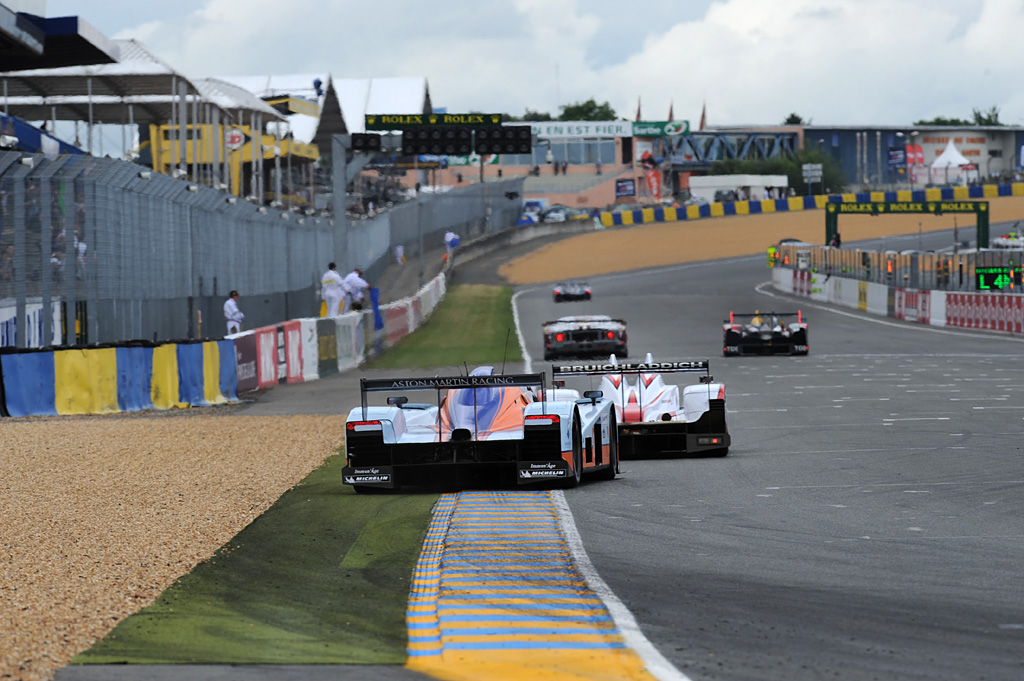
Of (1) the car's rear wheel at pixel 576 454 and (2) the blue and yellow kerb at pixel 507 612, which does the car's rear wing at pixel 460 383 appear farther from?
(2) the blue and yellow kerb at pixel 507 612

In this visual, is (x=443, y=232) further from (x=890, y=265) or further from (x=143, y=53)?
(x=143, y=53)

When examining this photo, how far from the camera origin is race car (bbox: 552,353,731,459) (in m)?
15.6

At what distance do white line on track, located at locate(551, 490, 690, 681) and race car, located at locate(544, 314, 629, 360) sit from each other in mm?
22351

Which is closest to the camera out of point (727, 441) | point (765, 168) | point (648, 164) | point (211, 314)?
point (727, 441)

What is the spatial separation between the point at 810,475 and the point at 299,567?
20.8 feet

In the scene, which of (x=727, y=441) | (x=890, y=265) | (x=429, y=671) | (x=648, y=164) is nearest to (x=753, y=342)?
(x=727, y=441)

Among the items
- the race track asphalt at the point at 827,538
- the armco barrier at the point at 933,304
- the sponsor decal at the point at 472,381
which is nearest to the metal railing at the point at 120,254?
the race track asphalt at the point at 827,538

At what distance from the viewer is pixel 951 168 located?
130750 mm

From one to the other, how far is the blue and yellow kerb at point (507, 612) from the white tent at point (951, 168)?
107209 mm

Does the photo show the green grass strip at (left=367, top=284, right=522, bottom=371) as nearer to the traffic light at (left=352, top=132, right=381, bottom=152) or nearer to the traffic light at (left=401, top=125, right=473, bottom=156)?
the traffic light at (left=401, top=125, right=473, bottom=156)

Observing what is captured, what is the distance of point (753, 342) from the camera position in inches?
1303

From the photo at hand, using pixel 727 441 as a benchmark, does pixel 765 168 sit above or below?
above

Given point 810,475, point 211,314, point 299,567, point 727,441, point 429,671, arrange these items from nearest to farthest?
1. point 429,671
2. point 299,567
3. point 810,475
4. point 727,441
5. point 211,314

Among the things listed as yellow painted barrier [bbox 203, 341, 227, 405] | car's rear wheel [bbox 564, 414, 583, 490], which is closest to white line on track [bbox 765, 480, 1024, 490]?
car's rear wheel [bbox 564, 414, 583, 490]
